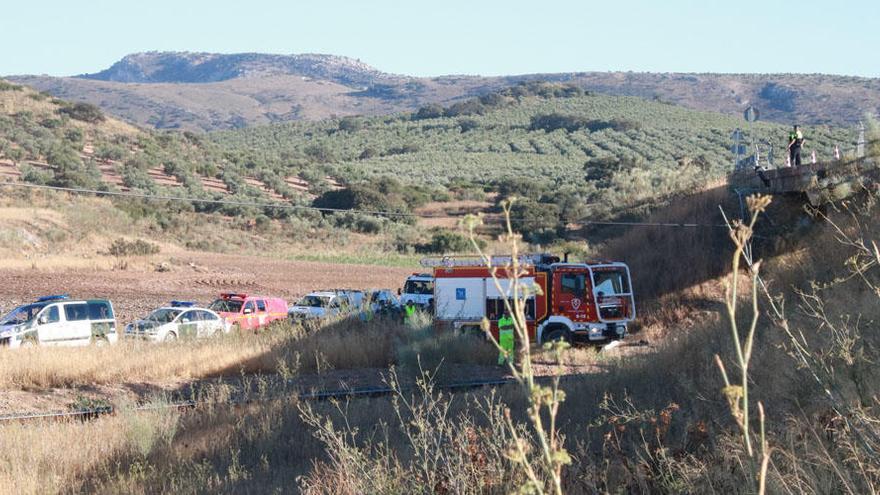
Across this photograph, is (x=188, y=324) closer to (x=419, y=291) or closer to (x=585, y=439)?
(x=419, y=291)

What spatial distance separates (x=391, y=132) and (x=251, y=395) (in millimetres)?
107503

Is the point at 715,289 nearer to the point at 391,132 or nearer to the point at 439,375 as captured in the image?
the point at 439,375

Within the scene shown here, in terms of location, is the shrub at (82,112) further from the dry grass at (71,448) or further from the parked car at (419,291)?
the dry grass at (71,448)

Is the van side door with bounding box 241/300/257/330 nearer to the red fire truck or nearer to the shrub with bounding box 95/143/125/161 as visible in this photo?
the red fire truck

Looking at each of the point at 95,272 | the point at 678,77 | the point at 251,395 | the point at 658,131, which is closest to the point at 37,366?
the point at 251,395

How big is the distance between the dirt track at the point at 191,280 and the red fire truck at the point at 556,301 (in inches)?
464

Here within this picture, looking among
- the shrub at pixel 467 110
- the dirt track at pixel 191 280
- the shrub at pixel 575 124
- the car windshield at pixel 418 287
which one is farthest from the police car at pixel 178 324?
the shrub at pixel 467 110

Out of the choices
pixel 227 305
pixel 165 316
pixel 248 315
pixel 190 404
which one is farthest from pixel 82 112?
pixel 190 404

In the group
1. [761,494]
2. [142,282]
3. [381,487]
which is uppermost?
[761,494]

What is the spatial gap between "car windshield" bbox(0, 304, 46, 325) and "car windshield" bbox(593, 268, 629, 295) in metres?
14.1

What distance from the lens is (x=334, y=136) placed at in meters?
124

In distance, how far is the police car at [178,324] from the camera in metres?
26.0

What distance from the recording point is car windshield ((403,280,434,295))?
3123 cm

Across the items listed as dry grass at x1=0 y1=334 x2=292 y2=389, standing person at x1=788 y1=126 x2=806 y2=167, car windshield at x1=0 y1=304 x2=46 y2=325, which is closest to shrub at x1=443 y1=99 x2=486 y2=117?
standing person at x1=788 y1=126 x2=806 y2=167
